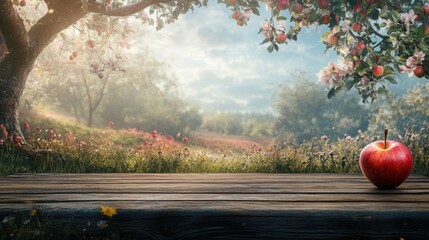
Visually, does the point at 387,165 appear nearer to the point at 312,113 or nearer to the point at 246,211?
the point at 246,211

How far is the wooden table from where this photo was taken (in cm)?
257

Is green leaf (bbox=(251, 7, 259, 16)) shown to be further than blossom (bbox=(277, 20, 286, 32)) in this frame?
Yes

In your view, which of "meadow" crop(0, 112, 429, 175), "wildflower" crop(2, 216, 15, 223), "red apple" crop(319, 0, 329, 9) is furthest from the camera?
"meadow" crop(0, 112, 429, 175)

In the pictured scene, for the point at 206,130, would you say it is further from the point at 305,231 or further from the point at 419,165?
the point at 305,231

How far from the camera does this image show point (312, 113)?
42312 mm

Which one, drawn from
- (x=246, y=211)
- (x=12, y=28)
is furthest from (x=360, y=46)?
(x=12, y=28)

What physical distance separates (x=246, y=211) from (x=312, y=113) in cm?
4077

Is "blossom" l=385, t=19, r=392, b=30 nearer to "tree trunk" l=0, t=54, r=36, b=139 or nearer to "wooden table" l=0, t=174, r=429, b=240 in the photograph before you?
"wooden table" l=0, t=174, r=429, b=240

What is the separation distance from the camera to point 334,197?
2928 millimetres

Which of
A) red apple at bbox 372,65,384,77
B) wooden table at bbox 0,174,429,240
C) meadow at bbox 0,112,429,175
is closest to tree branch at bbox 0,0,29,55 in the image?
meadow at bbox 0,112,429,175

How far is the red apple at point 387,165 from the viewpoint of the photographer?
3.27 m

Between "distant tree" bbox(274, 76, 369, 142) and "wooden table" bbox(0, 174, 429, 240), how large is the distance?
37.3 metres

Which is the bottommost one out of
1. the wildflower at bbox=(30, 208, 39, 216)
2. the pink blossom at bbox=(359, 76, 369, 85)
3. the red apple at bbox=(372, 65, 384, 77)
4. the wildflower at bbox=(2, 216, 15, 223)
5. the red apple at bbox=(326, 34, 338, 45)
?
the wildflower at bbox=(2, 216, 15, 223)

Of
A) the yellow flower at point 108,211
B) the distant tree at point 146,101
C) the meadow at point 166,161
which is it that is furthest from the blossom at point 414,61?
the distant tree at point 146,101
